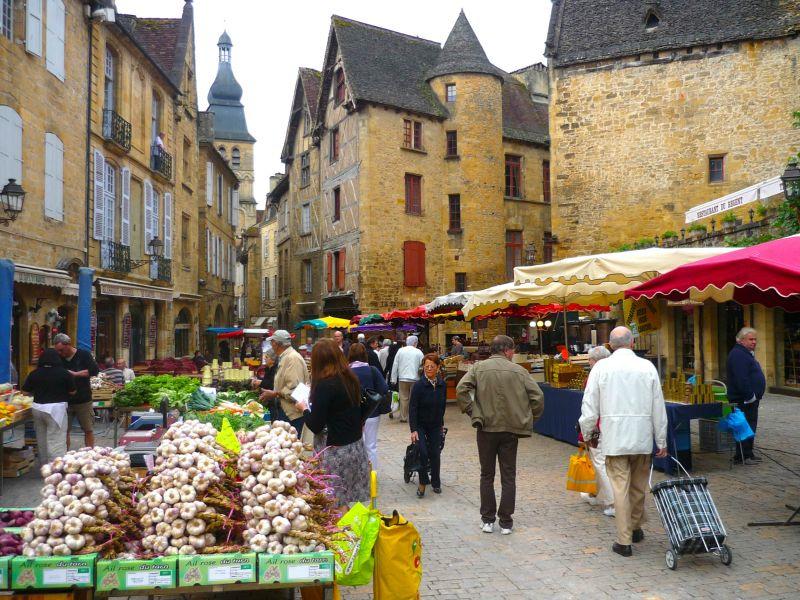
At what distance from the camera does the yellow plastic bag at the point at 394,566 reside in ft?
12.2

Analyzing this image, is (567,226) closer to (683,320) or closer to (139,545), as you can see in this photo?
(683,320)

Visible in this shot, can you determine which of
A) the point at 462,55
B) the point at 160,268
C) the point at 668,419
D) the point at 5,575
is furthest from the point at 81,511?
the point at 462,55

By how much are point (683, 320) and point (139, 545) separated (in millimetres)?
18229

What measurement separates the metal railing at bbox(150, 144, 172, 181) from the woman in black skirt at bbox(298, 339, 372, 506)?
16.6 meters

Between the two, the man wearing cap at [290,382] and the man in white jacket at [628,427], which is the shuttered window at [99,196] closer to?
the man wearing cap at [290,382]

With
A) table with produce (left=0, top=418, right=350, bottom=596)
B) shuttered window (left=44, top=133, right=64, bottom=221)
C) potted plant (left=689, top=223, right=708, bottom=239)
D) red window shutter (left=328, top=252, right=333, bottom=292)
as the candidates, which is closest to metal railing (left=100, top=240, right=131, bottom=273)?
shuttered window (left=44, top=133, right=64, bottom=221)

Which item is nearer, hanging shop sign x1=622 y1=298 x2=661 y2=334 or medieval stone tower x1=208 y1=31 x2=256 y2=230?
hanging shop sign x1=622 y1=298 x2=661 y2=334

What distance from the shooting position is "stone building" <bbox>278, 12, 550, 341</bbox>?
1067 inches

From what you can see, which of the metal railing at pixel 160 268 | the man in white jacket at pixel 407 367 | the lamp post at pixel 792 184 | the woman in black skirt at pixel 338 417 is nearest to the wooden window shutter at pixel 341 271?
the metal railing at pixel 160 268

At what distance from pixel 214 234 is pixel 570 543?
84.9 feet

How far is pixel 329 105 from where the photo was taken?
100ft

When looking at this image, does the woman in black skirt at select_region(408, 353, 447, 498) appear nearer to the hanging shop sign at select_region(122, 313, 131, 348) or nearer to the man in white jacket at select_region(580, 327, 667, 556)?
the man in white jacket at select_region(580, 327, 667, 556)

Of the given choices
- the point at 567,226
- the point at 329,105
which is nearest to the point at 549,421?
the point at 567,226

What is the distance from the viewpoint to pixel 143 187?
19203mm
